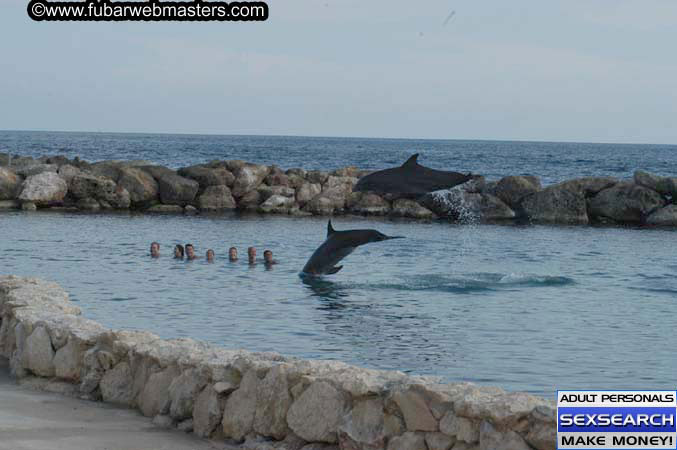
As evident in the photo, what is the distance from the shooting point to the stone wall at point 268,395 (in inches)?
247

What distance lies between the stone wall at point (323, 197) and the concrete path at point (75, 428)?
2579cm

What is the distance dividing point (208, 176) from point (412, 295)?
2123 cm

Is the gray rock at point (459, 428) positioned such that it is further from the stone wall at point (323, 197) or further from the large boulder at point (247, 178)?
the large boulder at point (247, 178)

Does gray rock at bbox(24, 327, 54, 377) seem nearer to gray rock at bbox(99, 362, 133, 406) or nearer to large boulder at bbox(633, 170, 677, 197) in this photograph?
gray rock at bbox(99, 362, 133, 406)

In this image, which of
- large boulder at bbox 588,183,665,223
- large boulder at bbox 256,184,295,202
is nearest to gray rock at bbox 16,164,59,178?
large boulder at bbox 256,184,295,202

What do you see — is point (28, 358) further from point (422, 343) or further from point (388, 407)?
point (422, 343)

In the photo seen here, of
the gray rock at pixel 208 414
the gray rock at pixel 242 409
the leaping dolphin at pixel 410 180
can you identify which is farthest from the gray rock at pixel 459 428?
the leaping dolphin at pixel 410 180

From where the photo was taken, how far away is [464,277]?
19.4 metres

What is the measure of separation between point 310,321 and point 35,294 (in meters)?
4.20

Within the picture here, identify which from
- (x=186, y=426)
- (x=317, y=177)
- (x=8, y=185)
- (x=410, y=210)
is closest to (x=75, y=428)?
(x=186, y=426)

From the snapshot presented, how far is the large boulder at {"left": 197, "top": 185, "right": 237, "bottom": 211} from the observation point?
1400 inches

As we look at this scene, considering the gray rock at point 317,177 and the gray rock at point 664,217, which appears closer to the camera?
the gray rock at point 664,217

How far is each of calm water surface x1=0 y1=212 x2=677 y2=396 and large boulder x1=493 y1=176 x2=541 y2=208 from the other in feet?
20.3

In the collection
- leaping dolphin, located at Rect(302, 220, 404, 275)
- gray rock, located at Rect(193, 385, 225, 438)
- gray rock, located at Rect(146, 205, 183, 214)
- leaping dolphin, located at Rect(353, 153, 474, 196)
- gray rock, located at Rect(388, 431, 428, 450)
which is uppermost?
leaping dolphin, located at Rect(353, 153, 474, 196)
